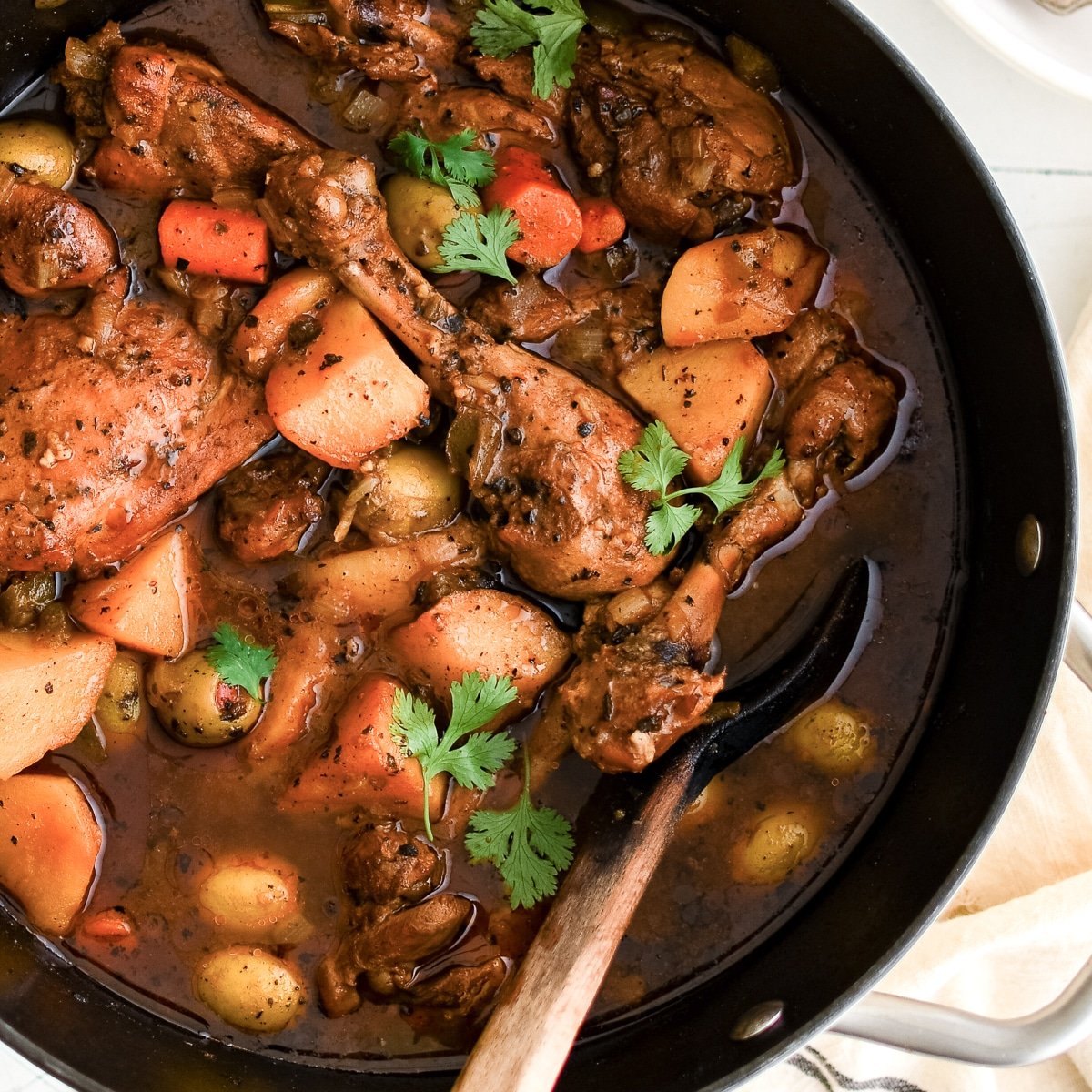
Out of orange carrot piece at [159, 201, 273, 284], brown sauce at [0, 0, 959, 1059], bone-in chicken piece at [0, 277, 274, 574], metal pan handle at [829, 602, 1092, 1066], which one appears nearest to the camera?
metal pan handle at [829, 602, 1092, 1066]

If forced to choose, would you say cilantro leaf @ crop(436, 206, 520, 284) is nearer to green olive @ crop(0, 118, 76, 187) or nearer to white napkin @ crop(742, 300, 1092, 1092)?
green olive @ crop(0, 118, 76, 187)

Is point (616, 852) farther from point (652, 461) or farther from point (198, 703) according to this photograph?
point (198, 703)

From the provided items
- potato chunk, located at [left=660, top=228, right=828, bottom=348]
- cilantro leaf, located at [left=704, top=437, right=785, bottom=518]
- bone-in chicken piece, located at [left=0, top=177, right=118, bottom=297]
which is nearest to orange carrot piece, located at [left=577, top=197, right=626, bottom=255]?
potato chunk, located at [left=660, top=228, right=828, bottom=348]

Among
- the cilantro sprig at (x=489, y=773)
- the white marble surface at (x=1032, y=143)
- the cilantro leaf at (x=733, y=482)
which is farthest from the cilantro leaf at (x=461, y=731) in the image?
the white marble surface at (x=1032, y=143)

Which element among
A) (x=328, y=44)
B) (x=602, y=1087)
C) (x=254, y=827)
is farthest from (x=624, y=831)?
(x=328, y=44)

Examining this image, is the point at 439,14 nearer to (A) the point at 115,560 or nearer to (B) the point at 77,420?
(B) the point at 77,420

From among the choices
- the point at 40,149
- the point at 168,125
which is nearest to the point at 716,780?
the point at 168,125
